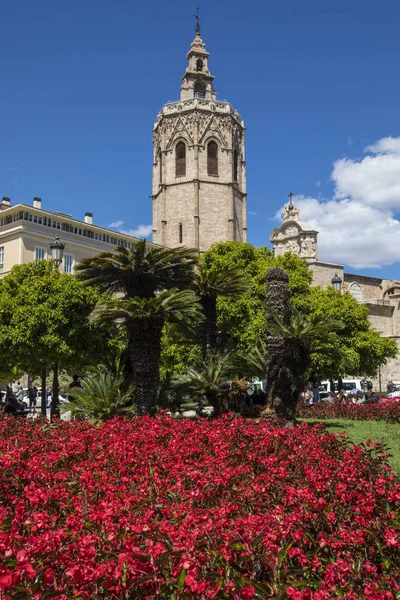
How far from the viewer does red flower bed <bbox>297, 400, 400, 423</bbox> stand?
1738 centimetres

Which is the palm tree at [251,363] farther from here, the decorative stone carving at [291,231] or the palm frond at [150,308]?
the decorative stone carving at [291,231]

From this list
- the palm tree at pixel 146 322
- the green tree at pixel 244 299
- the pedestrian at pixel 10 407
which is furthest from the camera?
the green tree at pixel 244 299

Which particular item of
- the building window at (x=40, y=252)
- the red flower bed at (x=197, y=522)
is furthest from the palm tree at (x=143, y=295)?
the building window at (x=40, y=252)

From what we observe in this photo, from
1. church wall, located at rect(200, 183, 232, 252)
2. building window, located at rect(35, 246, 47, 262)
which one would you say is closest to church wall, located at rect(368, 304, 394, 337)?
church wall, located at rect(200, 183, 232, 252)

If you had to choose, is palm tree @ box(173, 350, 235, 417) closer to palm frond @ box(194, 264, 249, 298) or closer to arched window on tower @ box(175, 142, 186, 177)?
palm frond @ box(194, 264, 249, 298)

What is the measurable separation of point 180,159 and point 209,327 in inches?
1935

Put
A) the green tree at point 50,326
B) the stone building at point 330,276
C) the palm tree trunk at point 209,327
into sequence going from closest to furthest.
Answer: the palm tree trunk at point 209,327 < the green tree at point 50,326 < the stone building at point 330,276

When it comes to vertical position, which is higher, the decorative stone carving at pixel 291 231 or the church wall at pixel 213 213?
the church wall at pixel 213 213

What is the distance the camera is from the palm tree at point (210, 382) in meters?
14.5

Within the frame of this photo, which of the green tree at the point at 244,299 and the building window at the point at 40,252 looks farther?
the building window at the point at 40,252

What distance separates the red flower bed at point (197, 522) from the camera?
313 centimetres

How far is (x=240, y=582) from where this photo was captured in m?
3.13

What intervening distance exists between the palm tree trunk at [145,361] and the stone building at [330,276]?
39749mm

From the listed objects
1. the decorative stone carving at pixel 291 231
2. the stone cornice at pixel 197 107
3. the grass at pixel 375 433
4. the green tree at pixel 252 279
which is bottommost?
the grass at pixel 375 433
